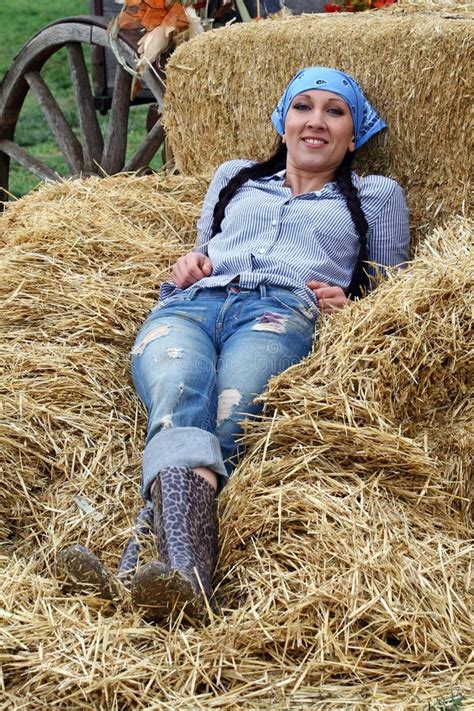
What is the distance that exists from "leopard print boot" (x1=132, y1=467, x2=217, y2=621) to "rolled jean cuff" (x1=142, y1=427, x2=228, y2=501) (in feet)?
0.10

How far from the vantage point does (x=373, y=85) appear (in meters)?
3.56

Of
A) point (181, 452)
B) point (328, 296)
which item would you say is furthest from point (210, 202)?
point (181, 452)

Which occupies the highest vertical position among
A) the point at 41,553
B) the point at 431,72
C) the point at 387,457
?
the point at 431,72

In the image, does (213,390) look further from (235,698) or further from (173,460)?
(235,698)

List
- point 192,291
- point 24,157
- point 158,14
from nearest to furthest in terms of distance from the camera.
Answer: point 192,291 → point 158,14 → point 24,157

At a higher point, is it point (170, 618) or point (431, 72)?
point (431, 72)

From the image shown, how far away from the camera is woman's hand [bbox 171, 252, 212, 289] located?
326cm

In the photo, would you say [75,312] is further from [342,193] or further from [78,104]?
[78,104]

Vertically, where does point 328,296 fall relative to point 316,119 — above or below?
below

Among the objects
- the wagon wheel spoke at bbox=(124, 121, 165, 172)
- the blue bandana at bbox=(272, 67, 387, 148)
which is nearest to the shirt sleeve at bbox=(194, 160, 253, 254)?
the blue bandana at bbox=(272, 67, 387, 148)

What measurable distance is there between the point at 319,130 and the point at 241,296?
70cm

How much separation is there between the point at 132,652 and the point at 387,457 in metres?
0.77

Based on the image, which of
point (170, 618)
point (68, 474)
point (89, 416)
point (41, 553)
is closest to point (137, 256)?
point (89, 416)

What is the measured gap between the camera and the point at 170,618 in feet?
7.16
